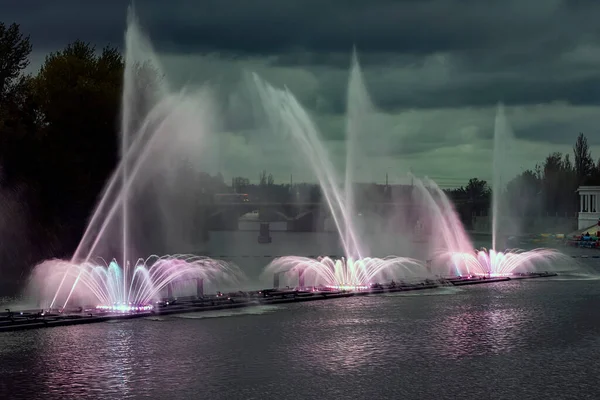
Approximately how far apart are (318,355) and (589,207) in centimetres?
13859

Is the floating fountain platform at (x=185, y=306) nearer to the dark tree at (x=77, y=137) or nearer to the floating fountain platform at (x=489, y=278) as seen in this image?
the floating fountain platform at (x=489, y=278)

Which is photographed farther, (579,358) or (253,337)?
(253,337)

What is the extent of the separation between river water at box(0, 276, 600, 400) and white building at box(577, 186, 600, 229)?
11900cm

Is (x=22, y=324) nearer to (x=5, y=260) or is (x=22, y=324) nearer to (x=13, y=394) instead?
(x=13, y=394)

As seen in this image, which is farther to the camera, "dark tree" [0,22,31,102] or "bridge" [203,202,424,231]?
"bridge" [203,202,424,231]

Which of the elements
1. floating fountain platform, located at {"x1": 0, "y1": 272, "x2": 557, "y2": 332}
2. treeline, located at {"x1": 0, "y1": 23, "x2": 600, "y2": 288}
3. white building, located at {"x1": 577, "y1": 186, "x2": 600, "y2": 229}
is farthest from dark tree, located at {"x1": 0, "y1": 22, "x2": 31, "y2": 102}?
white building, located at {"x1": 577, "y1": 186, "x2": 600, "y2": 229}

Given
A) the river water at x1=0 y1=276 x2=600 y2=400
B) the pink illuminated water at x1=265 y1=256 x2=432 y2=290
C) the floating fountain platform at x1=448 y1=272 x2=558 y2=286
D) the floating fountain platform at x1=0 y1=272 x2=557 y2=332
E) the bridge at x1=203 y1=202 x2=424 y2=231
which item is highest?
the bridge at x1=203 y1=202 x2=424 y2=231

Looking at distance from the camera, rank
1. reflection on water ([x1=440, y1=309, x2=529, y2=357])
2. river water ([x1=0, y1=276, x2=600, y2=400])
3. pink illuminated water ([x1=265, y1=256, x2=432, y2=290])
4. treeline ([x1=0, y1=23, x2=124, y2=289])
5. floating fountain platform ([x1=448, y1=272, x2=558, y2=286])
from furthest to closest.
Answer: treeline ([x1=0, y1=23, x2=124, y2=289])
floating fountain platform ([x1=448, y1=272, x2=558, y2=286])
pink illuminated water ([x1=265, y1=256, x2=432, y2=290])
reflection on water ([x1=440, y1=309, x2=529, y2=357])
river water ([x1=0, y1=276, x2=600, y2=400])

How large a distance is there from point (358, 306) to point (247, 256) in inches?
1861

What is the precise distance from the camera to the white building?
496 ft

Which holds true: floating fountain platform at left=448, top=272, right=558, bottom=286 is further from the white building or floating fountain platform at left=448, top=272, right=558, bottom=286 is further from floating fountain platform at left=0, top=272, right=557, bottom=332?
the white building

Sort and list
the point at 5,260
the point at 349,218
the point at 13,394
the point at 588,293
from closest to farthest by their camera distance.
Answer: the point at 13,394 → the point at 588,293 → the point at 349,218 → the point at 5,260

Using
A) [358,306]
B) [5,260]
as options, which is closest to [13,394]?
[358,306]

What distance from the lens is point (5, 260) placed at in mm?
59969
